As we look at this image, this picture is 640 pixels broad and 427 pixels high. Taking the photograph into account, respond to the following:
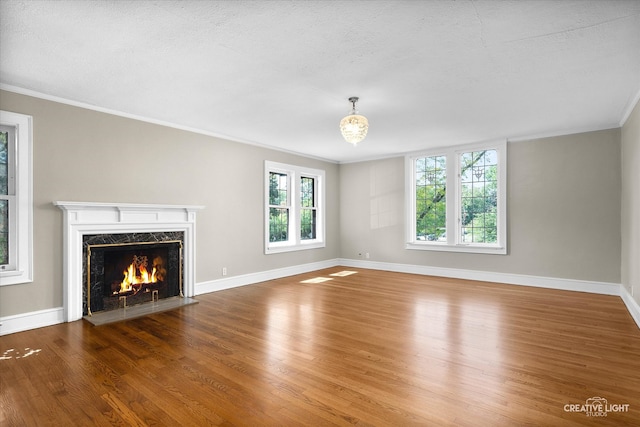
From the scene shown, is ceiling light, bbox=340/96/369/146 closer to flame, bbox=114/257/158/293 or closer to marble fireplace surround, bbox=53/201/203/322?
marble fireplace surround, bbox=53/201/203/322

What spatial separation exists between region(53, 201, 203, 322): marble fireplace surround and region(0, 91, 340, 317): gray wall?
107mm

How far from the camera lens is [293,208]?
23.4 feet

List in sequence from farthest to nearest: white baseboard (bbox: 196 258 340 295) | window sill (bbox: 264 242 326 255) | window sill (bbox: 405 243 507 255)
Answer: window sill (bbox: 264 242 326 255)
window sill (bbox: 405 243 507 255)
white baseboard (bbox: 196 258 340 295)

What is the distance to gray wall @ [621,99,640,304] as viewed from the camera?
3920 mm

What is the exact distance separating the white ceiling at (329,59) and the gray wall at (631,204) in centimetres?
34

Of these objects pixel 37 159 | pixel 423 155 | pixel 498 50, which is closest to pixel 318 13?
pixel 498 50

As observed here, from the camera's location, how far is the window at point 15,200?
362 cm

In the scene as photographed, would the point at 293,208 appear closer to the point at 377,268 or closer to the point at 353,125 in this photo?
the point at 377,268

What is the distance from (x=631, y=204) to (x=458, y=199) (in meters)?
2.65

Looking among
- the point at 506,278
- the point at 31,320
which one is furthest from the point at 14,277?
the point at 506,278

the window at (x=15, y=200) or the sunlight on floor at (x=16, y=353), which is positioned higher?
the window at (x=15, y=200)

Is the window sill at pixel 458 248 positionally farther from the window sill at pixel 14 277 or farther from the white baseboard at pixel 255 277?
the window sill at pixel 14 277

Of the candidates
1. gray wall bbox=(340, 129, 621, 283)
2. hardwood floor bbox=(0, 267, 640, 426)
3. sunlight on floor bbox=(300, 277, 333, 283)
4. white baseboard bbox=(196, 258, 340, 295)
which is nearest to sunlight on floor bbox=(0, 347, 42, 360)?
hardwood floor bbox=(0, 267, 640, 426)

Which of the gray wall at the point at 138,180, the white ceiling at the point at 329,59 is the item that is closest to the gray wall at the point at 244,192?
the gray wall at the point at 138,180
